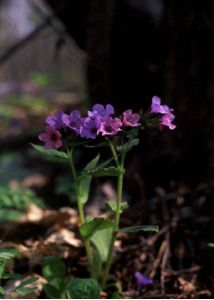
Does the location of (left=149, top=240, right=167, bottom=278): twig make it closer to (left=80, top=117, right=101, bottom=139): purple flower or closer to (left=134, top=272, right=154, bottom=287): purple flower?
(left=134, top=272, right=154, bottom=287): purple flower

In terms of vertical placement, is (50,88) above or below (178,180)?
above

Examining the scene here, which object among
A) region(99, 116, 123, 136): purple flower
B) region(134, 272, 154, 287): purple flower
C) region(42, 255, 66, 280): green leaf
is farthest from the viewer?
region(134, 272, 154, 287): purple flower

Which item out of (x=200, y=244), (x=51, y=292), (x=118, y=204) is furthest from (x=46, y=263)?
(x=200, y=244)

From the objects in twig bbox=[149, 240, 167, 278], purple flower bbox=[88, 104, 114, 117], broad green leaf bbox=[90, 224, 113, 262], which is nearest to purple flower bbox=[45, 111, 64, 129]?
purple flower bbox=[88, 104, 114, 117]

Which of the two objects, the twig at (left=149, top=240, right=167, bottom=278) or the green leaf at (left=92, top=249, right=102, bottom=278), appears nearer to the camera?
the green leaf at (left=92, top=249, right=102, bottom=278)

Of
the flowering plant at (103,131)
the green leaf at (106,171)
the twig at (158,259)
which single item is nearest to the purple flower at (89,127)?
the flowering plant at (103,131)

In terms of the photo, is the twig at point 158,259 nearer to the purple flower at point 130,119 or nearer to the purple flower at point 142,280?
the purple flower at point 142,280

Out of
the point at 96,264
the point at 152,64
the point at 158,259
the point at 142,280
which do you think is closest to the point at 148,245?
the point at 158,259

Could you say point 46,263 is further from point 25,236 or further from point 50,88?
point 50,88
